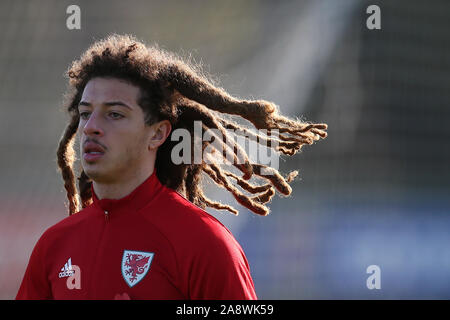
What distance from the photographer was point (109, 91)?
8.71 ft

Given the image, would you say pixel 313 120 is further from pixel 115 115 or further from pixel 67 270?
pixel 67 270

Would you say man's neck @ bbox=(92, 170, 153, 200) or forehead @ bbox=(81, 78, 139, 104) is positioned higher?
forehead @ bbox=(81, 78, 139, 104)

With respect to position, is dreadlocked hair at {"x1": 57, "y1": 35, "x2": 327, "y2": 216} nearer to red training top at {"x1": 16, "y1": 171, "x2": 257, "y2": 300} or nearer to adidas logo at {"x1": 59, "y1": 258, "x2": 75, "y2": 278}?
red training top at {"x1": 16, "y1": 171, "x2": 257, "y2": 300}

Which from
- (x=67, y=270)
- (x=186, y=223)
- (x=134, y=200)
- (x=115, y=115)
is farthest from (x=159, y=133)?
(x=67, y=270)

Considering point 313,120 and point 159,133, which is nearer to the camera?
point 159,133

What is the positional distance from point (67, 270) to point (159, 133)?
0.67 m

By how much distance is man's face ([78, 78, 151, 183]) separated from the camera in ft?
8.38

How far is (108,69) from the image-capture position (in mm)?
2758

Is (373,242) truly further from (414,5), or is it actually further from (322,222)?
(414,5)

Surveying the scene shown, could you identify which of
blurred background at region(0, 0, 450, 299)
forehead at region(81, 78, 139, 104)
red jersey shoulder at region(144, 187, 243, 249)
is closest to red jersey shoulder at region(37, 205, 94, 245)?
red jersey shoulder at region(144, 187, 243, 249)

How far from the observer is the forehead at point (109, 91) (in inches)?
104

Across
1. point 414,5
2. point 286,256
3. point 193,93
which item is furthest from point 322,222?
point 193,93

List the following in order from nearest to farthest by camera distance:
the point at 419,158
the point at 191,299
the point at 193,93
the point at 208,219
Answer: the point at 191,299, the point at 208,219, the point at 193,93, the point at 419,158

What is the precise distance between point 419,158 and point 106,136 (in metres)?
3.88
